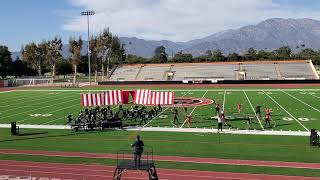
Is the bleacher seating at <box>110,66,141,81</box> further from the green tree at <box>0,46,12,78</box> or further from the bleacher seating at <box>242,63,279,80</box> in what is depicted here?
the green tree at <box>0,46,12,78</box>

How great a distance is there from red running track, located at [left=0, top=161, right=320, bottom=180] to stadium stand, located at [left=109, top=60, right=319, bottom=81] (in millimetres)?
69060

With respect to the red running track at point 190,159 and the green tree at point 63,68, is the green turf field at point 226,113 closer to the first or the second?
the red running track at point 190,159

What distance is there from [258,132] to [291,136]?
2.15m

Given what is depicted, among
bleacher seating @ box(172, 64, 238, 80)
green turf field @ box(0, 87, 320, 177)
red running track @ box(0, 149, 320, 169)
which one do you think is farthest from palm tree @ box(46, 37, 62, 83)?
red running track @ box(0, 149, 320, 169)

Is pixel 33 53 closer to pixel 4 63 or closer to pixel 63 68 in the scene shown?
pixel 4 63

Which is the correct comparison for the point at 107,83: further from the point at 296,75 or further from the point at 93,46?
the point at 296,75

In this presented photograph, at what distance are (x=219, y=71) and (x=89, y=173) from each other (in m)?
74.5

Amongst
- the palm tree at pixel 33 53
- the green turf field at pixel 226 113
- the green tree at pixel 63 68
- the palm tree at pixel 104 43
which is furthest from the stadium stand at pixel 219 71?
the green tree at pixel 63 68

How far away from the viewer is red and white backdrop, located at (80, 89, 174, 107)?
99.8 feet

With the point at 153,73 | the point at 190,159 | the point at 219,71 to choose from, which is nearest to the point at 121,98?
the point at 190,159

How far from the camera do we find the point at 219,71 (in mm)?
89438

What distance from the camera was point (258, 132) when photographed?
2541 cm

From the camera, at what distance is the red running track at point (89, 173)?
1609 centimetres

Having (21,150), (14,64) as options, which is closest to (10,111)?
(21,150)
